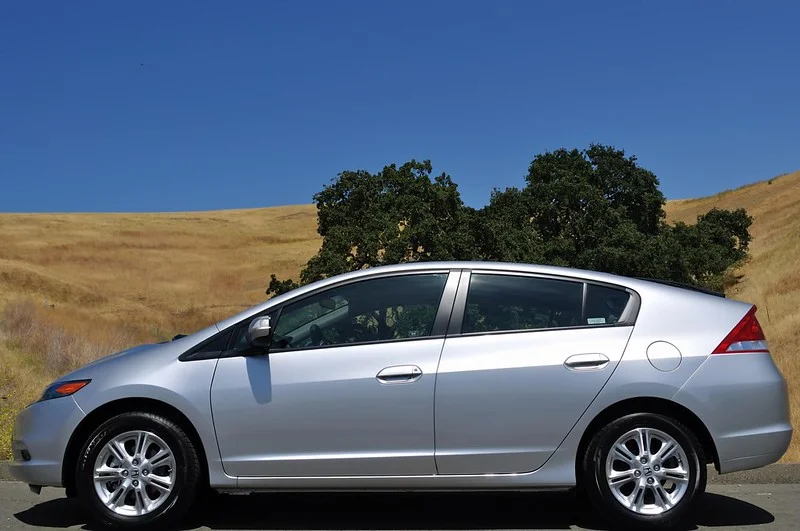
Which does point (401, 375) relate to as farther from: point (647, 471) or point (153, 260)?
point (153, 260)

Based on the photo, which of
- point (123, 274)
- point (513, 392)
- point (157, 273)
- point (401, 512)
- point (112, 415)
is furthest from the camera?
point (157, 273)

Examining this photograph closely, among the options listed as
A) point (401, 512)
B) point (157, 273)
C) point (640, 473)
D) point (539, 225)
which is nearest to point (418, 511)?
point (401, 512)

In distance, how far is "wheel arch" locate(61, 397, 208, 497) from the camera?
17.2 feet

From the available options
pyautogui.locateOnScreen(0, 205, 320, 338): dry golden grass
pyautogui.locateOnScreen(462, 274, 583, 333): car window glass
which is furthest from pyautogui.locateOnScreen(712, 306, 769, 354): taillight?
pyautogui.locateOnScreen(0, 205, 320, 338): dry golden grass

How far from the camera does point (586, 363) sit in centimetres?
510

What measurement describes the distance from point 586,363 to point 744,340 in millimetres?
950

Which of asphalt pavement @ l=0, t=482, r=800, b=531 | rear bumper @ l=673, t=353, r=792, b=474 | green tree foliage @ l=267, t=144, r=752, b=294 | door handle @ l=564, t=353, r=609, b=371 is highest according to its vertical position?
green tree foliage @ l=267, t=144, r=752, b=294

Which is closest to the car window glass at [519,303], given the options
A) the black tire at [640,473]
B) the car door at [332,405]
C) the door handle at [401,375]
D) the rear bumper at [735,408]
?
the car door at [332,405]

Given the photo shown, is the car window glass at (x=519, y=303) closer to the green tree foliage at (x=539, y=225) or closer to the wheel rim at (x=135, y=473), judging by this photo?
the wheel rim at (x=135, y=473)

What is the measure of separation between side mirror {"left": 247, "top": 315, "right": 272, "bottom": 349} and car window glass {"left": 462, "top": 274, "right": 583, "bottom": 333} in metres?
1.15

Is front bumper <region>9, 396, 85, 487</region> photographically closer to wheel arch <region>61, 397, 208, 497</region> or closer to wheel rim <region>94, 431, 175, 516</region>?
wheel arch <region>61, 397, 208, 497</region>

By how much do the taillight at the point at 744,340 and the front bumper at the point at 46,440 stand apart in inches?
149

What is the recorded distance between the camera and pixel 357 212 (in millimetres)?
28547

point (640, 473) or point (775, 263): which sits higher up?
point (775, 263)
